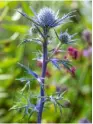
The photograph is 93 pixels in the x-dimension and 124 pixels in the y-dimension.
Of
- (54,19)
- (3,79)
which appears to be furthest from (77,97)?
(54,19)

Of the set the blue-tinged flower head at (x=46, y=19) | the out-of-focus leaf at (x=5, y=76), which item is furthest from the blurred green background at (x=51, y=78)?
the blue-tinged flower head at (x=46, y=19)

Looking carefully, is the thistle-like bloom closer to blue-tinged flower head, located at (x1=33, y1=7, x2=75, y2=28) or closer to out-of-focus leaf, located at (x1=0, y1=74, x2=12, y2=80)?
blue-tinged flower head, located at (x1=33, y1=7, x2=75, y2=28)

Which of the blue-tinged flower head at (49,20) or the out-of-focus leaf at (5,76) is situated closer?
the blue-tinged flower head at (49,20)

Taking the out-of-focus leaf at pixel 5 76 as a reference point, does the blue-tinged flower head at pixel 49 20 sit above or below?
above

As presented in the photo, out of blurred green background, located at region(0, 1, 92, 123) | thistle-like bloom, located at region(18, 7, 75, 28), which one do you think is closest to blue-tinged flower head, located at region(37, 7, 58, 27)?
thistle-like bloom, located at region(18, 7, 75, 28)

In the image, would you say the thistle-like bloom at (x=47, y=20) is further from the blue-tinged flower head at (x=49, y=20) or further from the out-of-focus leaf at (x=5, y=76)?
the out-of-focus leaf at (x=5, y=76)

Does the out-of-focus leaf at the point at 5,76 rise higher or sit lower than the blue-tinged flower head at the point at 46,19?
lower

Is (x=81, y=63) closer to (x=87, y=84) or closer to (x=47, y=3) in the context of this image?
(x=87, y=84)

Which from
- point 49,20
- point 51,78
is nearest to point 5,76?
point 51,78

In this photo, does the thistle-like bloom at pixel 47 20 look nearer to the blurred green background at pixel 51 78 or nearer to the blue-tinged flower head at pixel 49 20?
the blue-tinged flower head at pixel 49 20

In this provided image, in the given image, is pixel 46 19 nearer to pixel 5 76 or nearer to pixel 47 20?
pixel 47 20

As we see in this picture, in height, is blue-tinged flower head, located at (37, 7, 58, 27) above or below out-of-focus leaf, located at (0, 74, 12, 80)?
above

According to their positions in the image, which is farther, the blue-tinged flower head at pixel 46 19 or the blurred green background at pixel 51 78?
the blurred green background at pixel 51 78
